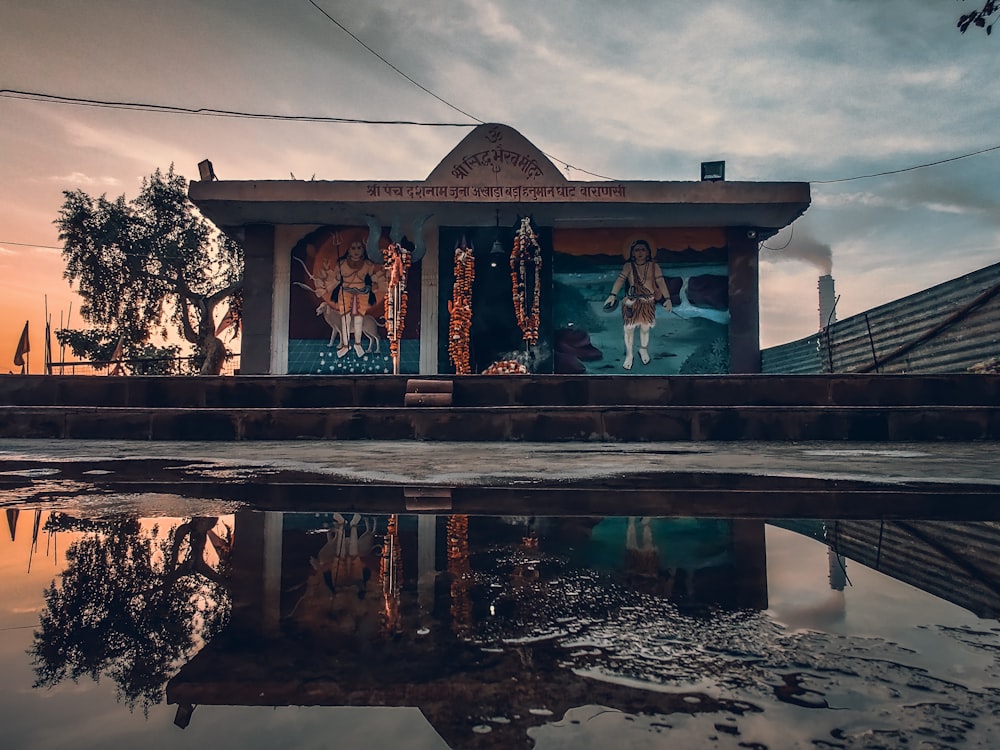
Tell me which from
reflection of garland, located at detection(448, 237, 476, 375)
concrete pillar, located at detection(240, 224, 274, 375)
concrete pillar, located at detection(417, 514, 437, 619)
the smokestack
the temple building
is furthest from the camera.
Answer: the smokestack

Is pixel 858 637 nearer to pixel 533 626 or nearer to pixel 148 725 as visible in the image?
pixel 533 626

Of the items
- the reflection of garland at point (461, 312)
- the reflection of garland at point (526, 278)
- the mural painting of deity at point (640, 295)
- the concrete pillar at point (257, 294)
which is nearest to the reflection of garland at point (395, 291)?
the reflection of garland at point (461, 312)

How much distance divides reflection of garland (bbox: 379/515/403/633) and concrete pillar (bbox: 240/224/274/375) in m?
13.8

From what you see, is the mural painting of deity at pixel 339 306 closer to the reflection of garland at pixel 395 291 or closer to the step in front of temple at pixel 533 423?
the reflection of garland at pixel 395 291

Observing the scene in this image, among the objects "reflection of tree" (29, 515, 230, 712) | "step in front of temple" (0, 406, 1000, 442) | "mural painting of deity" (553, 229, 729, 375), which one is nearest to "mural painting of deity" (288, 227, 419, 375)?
"mural painting of deity" (553, 229, 729, 375)

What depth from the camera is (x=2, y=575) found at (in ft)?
5.80

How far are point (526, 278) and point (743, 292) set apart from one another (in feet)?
16.1

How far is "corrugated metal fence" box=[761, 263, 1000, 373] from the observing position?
11070 mm

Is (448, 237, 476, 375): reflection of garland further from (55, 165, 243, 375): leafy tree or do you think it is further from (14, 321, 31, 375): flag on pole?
(14, 321, 31, 375): flag on pole

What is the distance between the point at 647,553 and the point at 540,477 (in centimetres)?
185

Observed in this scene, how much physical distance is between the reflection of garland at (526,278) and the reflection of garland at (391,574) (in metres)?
12.4

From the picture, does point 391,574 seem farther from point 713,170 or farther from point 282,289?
point 713,170

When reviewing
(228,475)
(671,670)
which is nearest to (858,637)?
(671,670)

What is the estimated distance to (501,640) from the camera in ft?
4.04
